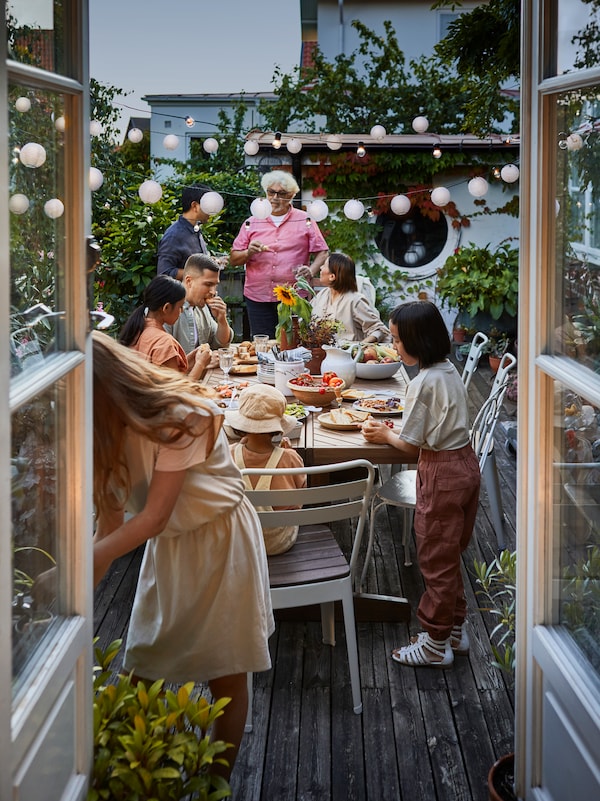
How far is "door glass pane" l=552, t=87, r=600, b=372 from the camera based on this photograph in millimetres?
1915

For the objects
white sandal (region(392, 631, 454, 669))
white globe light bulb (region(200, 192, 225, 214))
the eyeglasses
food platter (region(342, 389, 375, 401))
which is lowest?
white sandal (region(392, 631, 454, 669))

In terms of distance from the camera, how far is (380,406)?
443 cm

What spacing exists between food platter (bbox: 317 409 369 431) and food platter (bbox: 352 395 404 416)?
0.08 m

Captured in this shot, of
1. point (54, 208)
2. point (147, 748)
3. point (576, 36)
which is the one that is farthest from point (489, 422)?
point (54, 208)

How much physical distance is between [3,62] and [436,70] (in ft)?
42.7

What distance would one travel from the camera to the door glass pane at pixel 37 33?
1510 millimetres

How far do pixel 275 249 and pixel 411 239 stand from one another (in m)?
4.67

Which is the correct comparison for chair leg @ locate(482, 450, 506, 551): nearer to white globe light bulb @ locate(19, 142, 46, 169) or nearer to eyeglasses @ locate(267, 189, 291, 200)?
eyeglasses @ locate(267, 189, 291, 200)

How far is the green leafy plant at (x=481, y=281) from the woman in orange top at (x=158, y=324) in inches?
244

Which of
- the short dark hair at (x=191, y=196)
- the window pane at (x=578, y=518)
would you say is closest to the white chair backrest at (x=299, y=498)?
the window pane at (x=578, y=518)

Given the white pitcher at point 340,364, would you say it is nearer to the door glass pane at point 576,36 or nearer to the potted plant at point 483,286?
the door glass pane at point 576,36

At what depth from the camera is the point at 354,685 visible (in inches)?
133

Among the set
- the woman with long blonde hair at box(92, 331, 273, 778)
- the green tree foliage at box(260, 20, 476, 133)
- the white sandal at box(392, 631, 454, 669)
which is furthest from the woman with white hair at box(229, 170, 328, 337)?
the green tree foliage at box(260, 20, 476, 133)

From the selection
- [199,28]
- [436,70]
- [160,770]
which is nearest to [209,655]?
[160,770]
